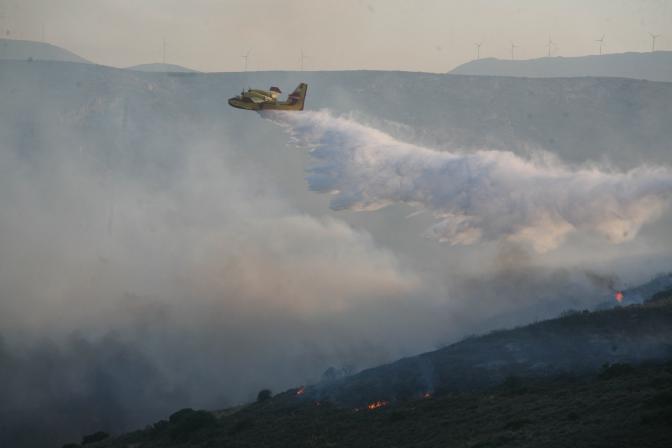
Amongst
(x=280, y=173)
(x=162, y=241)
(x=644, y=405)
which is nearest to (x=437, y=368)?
(x=644, y=405)

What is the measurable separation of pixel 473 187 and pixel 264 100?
1938 cm

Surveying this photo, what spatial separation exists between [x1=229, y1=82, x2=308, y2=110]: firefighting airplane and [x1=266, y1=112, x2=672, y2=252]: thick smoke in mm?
1645

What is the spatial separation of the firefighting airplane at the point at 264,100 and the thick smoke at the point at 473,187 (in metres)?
1.64

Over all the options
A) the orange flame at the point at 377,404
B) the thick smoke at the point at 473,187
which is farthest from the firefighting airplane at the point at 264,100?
the orange flame at the point at 377,404

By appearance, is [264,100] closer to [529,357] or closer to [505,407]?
[529,357]

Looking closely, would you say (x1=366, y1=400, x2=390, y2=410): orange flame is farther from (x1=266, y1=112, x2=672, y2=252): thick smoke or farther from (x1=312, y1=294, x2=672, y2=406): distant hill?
(x1=266, y1=112, x2=672, y2=252): thick smoke


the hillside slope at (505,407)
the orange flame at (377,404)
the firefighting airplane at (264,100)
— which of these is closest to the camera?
the hillside slope at (505,407)

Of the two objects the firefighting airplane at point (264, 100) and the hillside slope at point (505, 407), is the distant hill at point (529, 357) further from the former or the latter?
the firefighting airplane at point (264, 100)

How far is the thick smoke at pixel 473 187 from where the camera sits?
3049 inches

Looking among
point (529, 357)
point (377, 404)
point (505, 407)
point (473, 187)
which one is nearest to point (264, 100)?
point (473, 187)

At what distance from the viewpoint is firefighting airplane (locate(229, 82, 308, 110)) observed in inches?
2933

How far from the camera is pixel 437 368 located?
6881 cm

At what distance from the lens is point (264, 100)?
75125 mm

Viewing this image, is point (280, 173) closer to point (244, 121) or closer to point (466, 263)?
point (244, 121)
